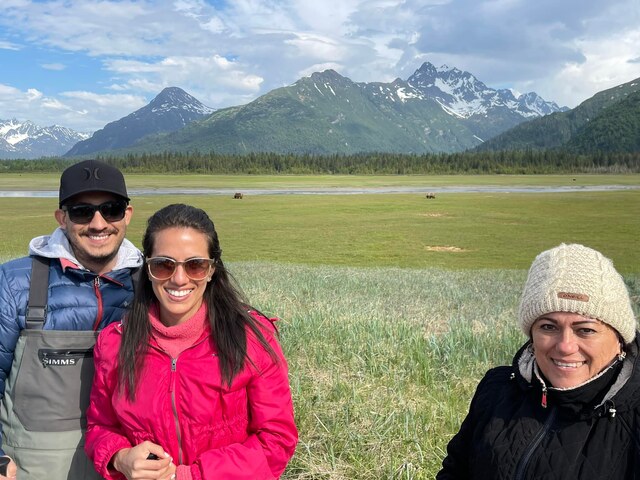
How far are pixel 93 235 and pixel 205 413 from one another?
1260 millimetres

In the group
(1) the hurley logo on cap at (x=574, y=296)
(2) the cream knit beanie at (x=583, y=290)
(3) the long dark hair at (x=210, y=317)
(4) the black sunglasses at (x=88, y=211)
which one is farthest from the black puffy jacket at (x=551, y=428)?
(4) the black sunglasses at (x=88, y=211)

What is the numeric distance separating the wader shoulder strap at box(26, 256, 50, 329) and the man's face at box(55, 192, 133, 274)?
20 cm

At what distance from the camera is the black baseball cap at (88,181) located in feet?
10.2

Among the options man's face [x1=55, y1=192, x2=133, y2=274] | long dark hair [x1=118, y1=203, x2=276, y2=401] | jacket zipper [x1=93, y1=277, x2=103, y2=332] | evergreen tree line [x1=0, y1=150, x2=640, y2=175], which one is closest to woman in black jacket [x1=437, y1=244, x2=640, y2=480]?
long dark hair [x1=118, y1=203, x2=276, y2=401]

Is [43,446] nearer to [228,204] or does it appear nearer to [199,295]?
[199,295]

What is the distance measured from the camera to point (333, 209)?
143ft

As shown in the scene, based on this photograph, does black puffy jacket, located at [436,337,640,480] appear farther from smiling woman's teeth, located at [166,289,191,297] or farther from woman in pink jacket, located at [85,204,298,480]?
smiling woman's teeth, located at [166,289,191,297]

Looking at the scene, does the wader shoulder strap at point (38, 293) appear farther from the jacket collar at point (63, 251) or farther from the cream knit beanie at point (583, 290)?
the cream knit beanie at point (583, 290)

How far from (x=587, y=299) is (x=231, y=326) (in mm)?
1504

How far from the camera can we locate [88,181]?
3125 mm

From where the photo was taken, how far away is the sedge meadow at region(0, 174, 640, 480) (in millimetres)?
4309

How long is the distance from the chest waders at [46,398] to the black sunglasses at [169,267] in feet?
1.83

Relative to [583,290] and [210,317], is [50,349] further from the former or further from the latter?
[583,290]

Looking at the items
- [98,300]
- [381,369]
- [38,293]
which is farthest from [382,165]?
[38,293]
